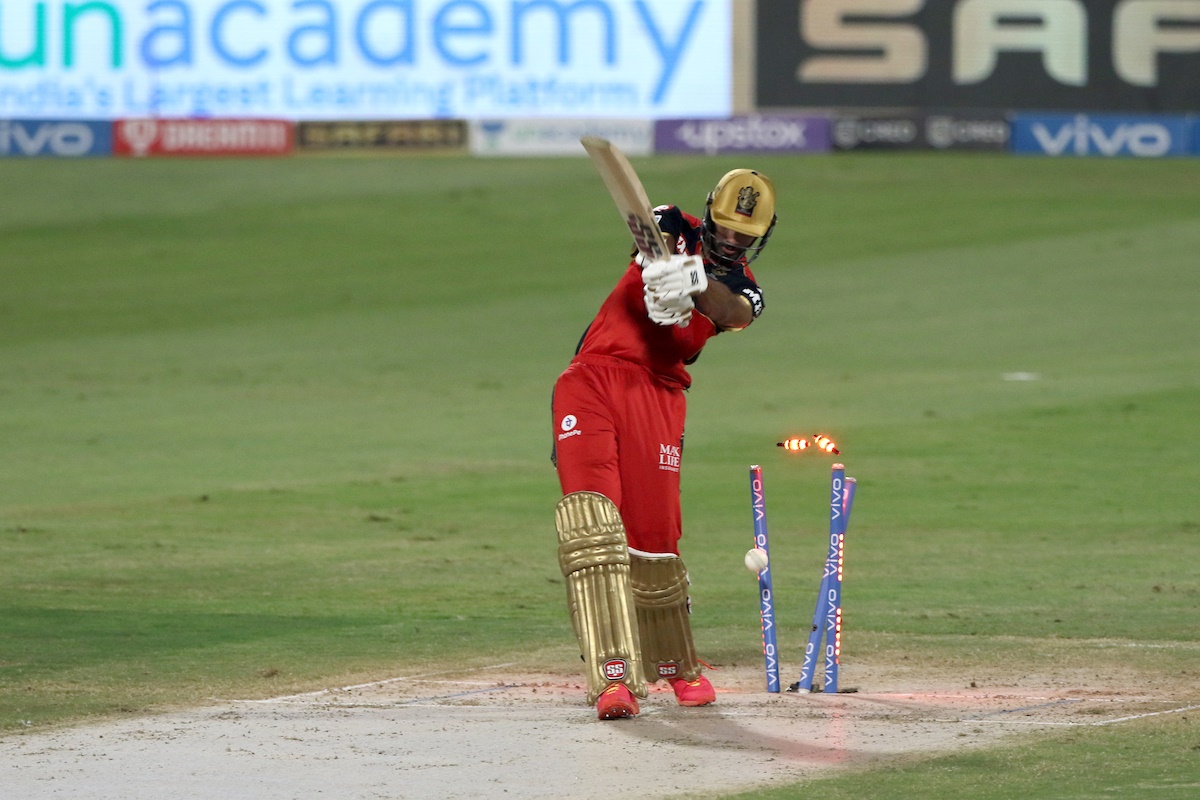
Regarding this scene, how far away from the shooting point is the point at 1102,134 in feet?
121

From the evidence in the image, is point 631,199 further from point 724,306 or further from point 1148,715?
point 1148,715

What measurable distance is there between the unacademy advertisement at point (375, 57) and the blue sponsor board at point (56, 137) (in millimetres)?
230

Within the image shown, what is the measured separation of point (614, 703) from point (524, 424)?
11516mm

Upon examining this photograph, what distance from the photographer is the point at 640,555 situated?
8242mm

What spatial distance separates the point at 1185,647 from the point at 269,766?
453 centimetres

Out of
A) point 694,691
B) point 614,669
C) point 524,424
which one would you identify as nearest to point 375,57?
point 524,424

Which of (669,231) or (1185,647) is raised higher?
(669,231)

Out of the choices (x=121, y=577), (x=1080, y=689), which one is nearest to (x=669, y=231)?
(x=1080, y=689)

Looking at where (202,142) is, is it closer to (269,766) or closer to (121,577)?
(121,577)

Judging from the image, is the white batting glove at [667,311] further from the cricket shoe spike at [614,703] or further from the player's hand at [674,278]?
the cricket shoe spike at [614,703]

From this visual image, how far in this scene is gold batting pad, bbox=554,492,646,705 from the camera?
7.74m

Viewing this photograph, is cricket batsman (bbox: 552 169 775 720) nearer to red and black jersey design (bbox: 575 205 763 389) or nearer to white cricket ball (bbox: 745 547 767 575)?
red and black jersey design (bbox: 575 205 763 389)

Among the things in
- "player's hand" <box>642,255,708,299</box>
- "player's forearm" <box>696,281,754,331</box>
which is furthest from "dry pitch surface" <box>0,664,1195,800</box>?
"player's hand" <box>642,255,708,299</box>

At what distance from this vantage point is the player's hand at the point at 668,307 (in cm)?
756
